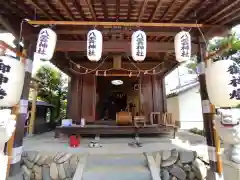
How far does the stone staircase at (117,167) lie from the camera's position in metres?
4.11

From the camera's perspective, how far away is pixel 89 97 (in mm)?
8711

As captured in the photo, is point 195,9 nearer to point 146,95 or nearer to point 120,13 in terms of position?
point 120,13

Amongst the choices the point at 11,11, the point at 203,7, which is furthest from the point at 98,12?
the point at 203,7

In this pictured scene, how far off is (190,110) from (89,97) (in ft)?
38.1

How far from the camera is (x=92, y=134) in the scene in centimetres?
776

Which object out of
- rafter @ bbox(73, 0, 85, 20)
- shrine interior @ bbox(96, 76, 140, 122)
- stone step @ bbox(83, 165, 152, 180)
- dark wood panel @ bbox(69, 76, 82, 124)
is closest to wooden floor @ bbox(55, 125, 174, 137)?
dark wood panel @ bbox(69, 76, 82, 124)

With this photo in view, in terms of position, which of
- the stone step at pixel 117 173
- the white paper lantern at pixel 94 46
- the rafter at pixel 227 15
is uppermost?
the rafter at pixel 227 15

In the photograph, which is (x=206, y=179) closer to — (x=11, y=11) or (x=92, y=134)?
(x=92, y=134)

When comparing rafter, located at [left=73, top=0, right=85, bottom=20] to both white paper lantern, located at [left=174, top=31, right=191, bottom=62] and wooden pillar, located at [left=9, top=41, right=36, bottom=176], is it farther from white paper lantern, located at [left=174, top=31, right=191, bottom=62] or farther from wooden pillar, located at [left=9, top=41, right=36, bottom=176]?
white paper lantern, located at [left=174, top=31, right=191, bottom=62]

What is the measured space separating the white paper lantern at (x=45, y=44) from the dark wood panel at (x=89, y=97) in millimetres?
4552

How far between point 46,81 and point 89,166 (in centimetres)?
1042

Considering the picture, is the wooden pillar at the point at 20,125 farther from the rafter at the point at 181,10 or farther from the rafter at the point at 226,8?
the rafter at the point at 226,8

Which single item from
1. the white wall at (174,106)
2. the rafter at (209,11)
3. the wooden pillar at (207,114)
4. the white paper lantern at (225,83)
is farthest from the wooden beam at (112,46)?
the white wall at (174,106)

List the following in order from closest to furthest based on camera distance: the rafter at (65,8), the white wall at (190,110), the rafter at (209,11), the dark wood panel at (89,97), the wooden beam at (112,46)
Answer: the rafter at (65,8), the rafter at (209,11), the wooden beam at (112,46), the dark wood panel at (89,97), the white wall at (190,110)
